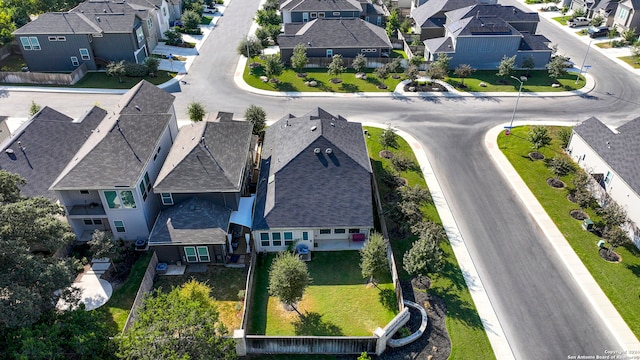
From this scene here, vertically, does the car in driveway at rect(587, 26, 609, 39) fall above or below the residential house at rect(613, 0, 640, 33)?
below

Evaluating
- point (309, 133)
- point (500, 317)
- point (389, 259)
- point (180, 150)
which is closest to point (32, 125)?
point (180, 150)

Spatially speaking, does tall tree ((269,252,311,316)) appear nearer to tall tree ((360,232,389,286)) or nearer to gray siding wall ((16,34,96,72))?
tall tree ((360,232,389,286))

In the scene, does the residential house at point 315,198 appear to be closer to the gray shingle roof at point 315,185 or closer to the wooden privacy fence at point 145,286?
the gray shingle roof at point 315,185

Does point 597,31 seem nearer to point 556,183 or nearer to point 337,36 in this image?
point 337,36

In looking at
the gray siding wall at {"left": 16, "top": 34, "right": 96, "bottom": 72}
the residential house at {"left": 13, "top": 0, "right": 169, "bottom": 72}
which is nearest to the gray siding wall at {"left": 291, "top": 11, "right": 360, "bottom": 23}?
the residential house at {"left": 13, "top": 0, "right": 169, "bottom": 72}

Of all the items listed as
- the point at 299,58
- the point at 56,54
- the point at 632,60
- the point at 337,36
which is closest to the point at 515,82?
the point at 632,60

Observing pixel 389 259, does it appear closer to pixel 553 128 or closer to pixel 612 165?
pixel 612 165
